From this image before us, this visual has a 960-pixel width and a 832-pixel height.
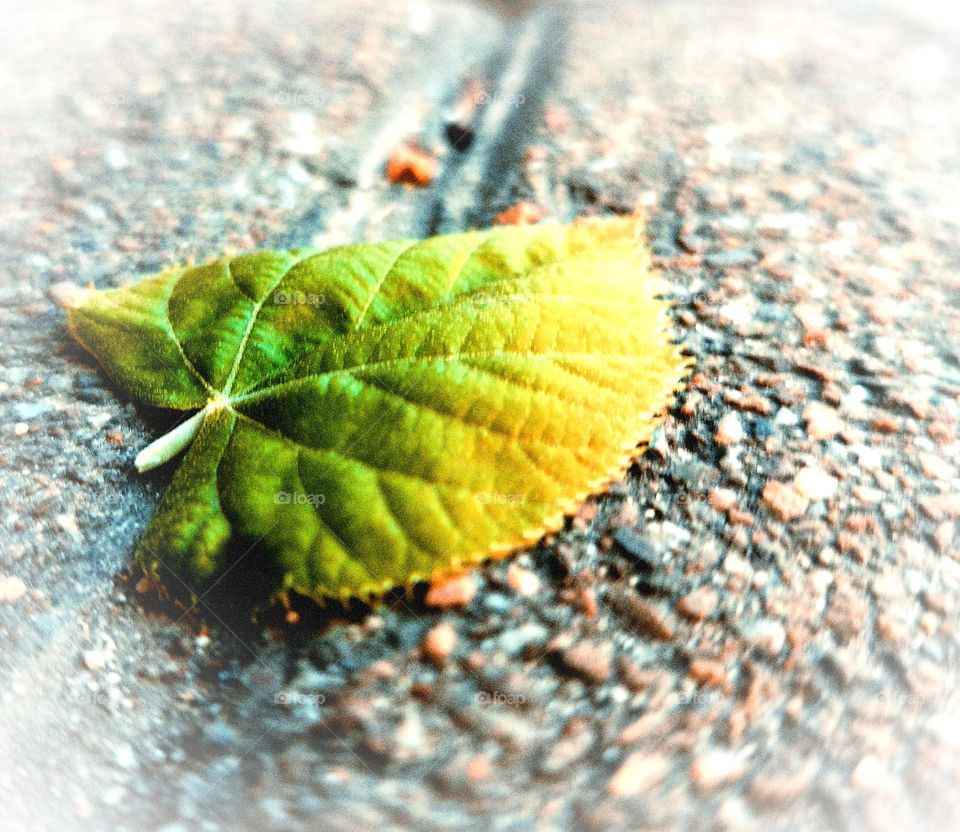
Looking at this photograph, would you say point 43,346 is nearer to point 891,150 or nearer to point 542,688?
point 542,688

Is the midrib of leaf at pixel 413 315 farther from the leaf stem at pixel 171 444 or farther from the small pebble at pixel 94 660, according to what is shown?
the small pebble at pixel 94 660

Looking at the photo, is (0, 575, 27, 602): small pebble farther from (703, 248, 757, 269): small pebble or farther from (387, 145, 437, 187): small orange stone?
(703, 248, 757, 269): small pebble

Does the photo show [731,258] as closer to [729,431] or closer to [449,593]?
[729,431]

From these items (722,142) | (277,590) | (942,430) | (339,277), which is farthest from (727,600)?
(722,142)

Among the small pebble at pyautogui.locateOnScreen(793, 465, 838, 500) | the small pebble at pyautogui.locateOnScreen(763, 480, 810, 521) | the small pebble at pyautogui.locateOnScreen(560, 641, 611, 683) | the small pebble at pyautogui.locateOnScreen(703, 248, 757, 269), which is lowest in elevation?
the small pebble at pyautogui.locateOnScreen(560, 641, 611, 683)

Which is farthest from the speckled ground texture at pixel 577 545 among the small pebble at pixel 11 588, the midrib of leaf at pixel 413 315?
the midrib of leaf at pixel 413 315

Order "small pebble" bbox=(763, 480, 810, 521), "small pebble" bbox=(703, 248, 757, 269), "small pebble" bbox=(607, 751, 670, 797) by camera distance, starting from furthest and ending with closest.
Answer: "small pebble" bbox=(703, 248, 757, 269), "small pebble" bbox=(763, 480, 810, 521), "small pebble" bbox=(607, 751, 670, 797)

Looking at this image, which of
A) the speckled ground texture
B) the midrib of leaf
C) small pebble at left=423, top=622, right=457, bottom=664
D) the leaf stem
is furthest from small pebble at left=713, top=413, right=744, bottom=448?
the leaf stem

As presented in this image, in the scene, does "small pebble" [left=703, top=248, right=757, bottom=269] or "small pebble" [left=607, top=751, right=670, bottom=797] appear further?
"small pebble" [left=703, top=248, right=757, bottom=269]

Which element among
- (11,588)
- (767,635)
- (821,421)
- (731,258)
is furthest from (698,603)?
(11,588)
